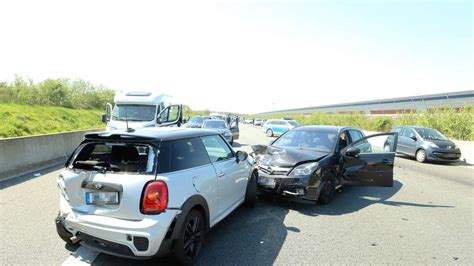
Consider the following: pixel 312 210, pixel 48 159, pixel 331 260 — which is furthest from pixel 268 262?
pixel 48 159

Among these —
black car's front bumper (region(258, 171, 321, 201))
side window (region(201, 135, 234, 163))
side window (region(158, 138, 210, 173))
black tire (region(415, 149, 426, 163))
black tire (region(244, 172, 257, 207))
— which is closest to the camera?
side window (region(158, 138, 210, 173))

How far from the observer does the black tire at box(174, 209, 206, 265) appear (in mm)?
3168

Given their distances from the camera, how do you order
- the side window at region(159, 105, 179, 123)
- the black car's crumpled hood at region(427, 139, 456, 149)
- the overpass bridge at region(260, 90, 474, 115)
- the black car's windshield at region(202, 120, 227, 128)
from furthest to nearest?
the overpass bridge at region(260, 90, 474, 115)
the black car's windshield at region(202, 120, 227, 128)
the black car's crumpled hood at region(427, 139, 456, 149)
the side window at region(159, 105, 179, 123)

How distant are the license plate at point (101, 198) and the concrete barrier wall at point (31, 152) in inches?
237

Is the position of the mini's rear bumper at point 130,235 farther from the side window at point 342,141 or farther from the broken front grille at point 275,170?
the side window at point 342,141

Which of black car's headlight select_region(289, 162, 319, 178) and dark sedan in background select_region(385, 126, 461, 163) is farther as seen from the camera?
dark sedan in background select_region(385, 126, 461, 163)

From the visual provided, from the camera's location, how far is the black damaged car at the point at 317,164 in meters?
5.50

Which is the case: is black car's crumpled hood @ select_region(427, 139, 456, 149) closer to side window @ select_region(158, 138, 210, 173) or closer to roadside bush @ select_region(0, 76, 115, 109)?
side window @ select_region(158, 138, 210, 173)

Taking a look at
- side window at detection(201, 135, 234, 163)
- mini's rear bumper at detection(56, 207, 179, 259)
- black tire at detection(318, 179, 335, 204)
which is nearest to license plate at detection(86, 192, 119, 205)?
mini's rear bumper at detection(56, 207, 179, 259)

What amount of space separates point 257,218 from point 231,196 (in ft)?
2.49

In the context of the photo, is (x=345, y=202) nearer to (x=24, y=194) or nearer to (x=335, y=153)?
(x=335, y=153)

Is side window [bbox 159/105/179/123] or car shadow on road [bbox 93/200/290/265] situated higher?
side window [bbox 159/105/179/123]

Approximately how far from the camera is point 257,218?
495cm

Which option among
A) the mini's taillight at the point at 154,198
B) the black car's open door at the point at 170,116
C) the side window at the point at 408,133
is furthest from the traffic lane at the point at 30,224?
the side window at the point at 408,133
